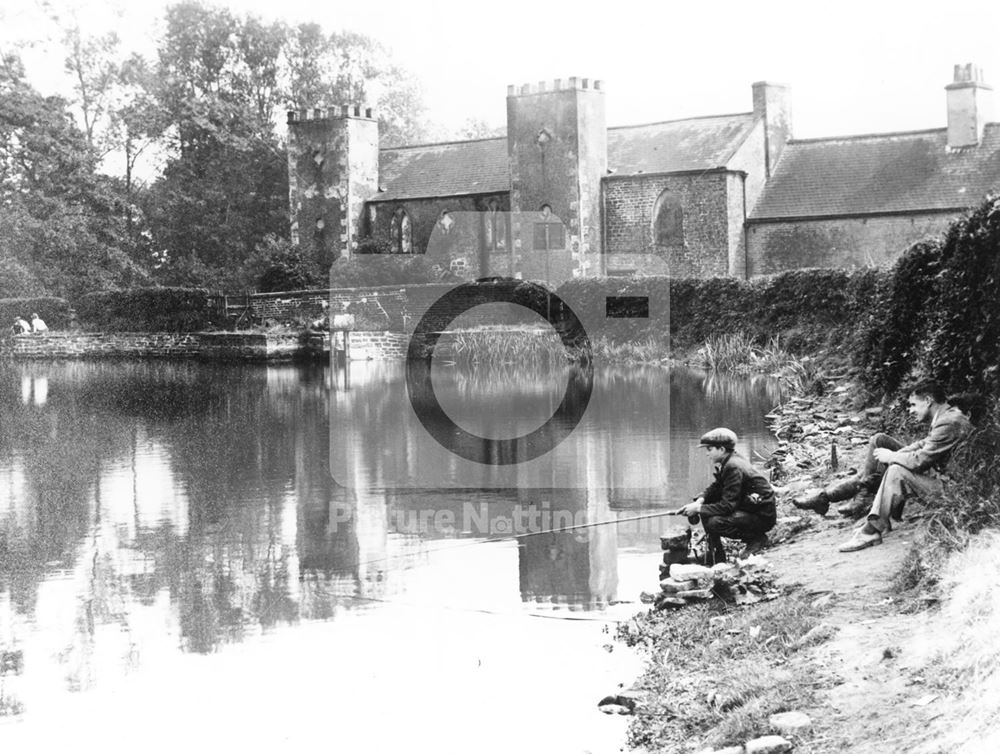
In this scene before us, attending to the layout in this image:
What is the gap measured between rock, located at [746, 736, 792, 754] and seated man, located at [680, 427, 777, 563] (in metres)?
4.51

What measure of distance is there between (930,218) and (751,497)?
30.2 m

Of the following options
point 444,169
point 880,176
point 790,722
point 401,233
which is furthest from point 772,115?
point 790,722

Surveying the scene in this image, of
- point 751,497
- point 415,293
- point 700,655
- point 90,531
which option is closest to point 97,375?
point 415,293

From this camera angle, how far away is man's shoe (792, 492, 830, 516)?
11.2m

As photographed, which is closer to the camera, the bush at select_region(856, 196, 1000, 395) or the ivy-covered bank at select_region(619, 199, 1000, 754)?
the ivy-covered bank at select_region(619, 199, 1000, 754)

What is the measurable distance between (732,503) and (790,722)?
4.45 metres

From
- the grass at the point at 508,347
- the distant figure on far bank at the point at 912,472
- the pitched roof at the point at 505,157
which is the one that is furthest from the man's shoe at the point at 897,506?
the pitched roof at the point at 505,157

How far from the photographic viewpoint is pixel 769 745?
6.12 meters

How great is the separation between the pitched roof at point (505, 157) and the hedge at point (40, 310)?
41.5ft

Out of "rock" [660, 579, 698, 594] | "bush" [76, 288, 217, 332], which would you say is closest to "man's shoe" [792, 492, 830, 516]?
"rock" [660, 579, 698, 594]

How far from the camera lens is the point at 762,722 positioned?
21.2 ft

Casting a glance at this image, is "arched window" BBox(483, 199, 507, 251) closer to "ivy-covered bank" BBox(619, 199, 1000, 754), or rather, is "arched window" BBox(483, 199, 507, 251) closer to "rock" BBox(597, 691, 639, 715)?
"ivy-covered bank" BBox(619, 199, 1000, 754)

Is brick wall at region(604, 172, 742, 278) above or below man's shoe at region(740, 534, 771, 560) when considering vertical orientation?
above

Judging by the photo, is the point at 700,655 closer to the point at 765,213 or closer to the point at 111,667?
the point at 111,667
